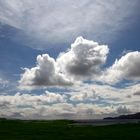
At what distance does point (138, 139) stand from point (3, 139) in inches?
936

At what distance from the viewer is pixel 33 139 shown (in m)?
58.8

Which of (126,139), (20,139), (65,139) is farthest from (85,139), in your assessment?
(20,139)

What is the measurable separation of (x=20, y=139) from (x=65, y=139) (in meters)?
8.21

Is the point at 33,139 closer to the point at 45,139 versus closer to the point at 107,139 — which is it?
the point at 45,139

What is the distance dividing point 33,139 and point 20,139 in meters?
2.37

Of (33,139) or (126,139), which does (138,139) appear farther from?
(33,139)

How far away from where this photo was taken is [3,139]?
57562mm

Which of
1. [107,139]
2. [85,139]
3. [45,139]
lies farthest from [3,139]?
[107,139]

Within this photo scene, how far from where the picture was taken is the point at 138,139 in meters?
56.8

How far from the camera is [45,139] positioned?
58.6 meters


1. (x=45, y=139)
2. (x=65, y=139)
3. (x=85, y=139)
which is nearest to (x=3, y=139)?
(x=45, y=139)

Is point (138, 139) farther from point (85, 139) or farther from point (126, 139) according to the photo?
point (85, 139)

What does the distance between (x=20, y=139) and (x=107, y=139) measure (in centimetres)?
1568

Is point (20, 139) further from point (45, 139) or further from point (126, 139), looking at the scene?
point (126, 139)
